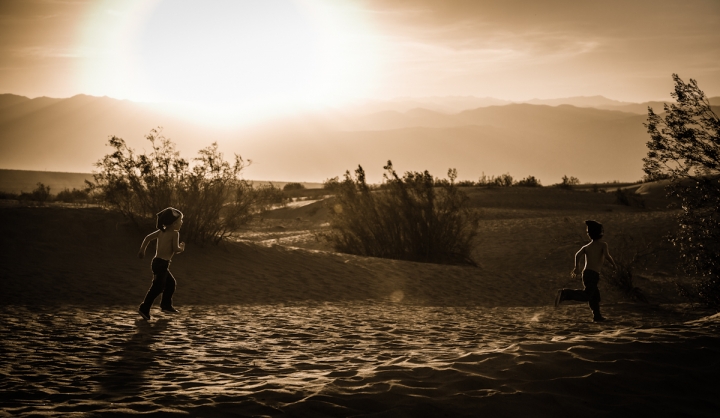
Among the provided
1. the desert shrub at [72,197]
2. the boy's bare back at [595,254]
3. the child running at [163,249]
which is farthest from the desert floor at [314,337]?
the desert shrub at [72,197]

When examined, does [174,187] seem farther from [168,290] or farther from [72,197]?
[72,197]

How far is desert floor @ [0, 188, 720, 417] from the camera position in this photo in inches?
200

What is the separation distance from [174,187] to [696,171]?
11937 millimetres

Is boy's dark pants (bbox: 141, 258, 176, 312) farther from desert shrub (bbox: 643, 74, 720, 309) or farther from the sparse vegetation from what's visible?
desert shrub (bbox: 643, 74, 720, 309)

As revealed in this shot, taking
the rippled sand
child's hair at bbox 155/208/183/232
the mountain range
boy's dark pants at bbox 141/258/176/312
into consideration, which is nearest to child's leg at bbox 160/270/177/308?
boy's dark pants at bbox 141/258/176/312

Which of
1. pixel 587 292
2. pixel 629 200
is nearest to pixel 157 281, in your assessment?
pixel 587 292

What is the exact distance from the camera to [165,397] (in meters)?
5.11

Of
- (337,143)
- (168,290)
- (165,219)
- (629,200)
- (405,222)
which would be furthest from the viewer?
(337,143)

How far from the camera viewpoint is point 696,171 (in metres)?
11.4

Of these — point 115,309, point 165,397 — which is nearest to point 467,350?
point 165,397

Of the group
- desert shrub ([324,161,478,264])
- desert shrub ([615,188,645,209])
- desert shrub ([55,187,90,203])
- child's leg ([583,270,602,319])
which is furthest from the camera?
Result: desert shrub ([615,188,645,209])

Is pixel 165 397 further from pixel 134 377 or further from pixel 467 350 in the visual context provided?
pixel 467 350

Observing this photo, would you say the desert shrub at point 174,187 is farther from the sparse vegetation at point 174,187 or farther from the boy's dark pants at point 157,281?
the boy's dark pants at point 157,281

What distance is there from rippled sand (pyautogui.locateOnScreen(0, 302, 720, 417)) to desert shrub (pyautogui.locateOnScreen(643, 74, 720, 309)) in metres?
2.97
